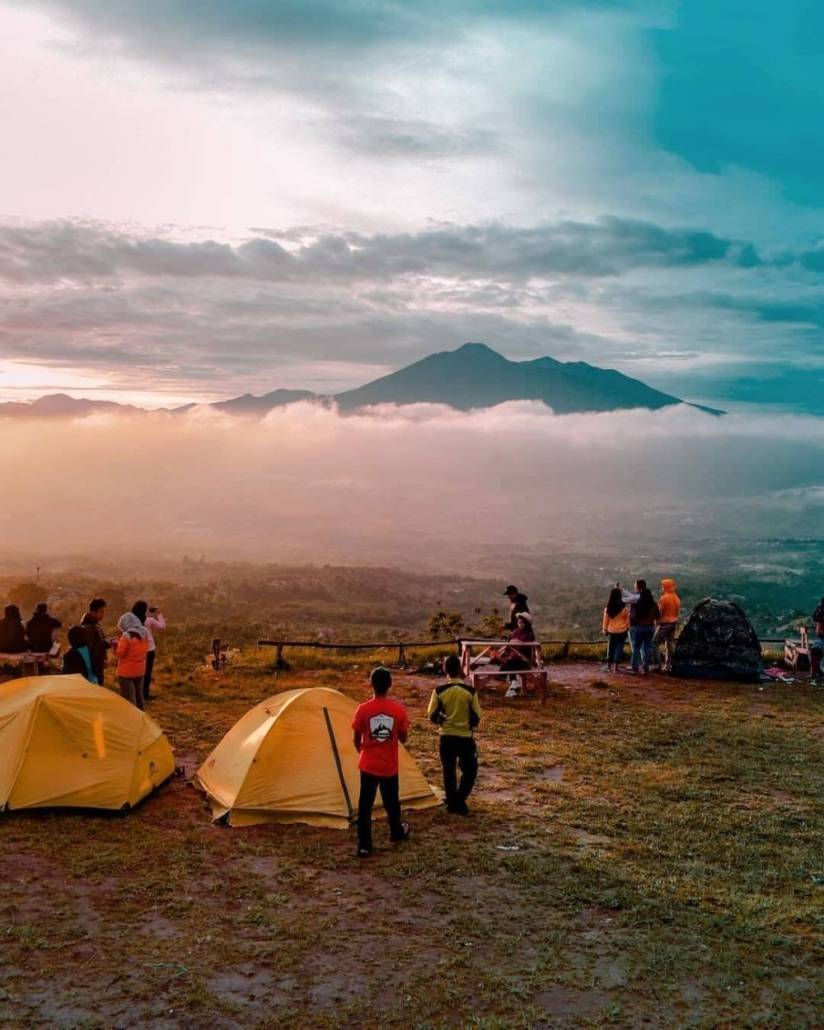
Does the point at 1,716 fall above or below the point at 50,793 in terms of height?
above

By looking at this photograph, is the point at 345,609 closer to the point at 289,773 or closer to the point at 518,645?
the point at 518,645

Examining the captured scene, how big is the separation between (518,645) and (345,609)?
56202mm

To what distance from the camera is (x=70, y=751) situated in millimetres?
9609

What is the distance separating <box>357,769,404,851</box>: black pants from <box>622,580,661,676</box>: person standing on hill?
9746mm

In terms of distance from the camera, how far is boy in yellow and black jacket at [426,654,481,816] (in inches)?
372

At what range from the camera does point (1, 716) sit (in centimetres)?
964

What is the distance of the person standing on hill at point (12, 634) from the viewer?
14.8 m

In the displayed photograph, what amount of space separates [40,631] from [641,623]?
11.1 meters

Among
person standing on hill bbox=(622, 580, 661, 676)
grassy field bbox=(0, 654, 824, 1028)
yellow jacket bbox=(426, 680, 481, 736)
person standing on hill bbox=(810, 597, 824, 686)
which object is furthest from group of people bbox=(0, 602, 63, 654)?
person standing on hill bbox=(810, 597, 824, 686)

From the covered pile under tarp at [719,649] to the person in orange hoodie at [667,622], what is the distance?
0.16 meters

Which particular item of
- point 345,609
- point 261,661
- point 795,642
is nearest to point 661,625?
point 795,642

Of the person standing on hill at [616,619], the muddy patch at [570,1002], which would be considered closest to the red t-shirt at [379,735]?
the muddy patch at [570,1002]

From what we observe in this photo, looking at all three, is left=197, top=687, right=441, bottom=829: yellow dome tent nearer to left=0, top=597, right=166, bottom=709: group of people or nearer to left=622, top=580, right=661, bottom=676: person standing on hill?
left=0, top=597, right=166, bottom=709: group of people

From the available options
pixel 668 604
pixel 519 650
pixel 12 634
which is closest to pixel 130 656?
pixel 12 634
